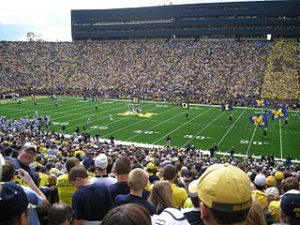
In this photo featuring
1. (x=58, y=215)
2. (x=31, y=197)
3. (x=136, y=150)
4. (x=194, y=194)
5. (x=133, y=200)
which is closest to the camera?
(x=31, y=197)

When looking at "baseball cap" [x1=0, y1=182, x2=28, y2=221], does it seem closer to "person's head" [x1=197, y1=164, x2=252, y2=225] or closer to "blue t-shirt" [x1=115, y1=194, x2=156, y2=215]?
"person's head" [x1=197, y1=164, x2=252, y2=225]

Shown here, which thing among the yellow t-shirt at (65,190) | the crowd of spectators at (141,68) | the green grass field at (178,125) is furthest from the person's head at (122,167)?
the crowd of spectators at (141,68)

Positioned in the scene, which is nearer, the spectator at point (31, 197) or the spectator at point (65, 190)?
the spectator at point (31, 197)

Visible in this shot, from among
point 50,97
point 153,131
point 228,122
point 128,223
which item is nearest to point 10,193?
point 128,223

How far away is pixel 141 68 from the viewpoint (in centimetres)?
6581

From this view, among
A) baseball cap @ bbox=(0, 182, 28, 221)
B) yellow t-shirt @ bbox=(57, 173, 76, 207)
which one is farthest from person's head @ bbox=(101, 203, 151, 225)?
yellow t-shirt @ bbox=(57, 173, 76, 207)

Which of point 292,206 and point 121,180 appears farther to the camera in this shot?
point 121,180

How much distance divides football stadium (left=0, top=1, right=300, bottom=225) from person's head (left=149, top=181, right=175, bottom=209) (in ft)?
0.05

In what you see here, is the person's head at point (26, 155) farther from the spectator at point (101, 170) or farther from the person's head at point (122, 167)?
the person's head at point (122, 167)

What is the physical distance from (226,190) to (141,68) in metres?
64.0

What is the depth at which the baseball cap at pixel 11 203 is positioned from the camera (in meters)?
2.47

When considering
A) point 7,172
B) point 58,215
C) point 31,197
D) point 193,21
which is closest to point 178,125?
point 7,172

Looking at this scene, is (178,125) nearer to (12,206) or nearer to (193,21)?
(12,206)

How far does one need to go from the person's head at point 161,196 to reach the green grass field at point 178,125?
21.8 m
